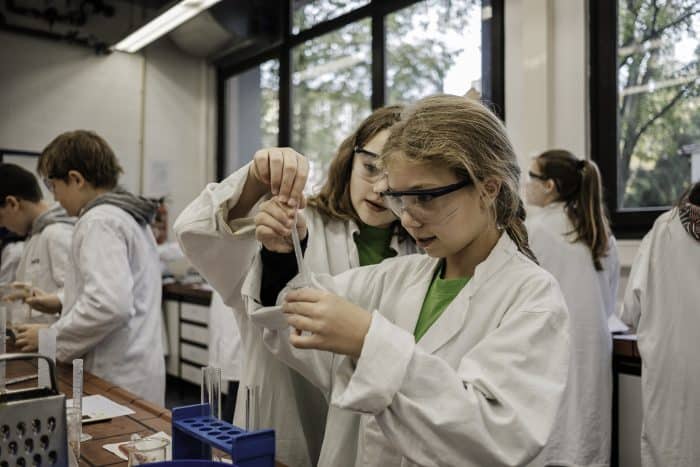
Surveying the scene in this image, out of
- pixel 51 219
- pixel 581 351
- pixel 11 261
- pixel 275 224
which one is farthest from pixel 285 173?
pixel 11 261

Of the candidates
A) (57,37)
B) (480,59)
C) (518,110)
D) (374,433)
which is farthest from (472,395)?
(57,37)

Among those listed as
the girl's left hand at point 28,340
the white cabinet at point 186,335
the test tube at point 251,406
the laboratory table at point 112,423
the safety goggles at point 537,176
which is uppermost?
the safety goggles at point 537,176

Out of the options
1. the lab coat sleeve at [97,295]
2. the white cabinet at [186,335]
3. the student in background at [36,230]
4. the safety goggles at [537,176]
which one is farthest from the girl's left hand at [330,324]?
the white cabinet at [186,335]

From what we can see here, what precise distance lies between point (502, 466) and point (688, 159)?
2.64 meters

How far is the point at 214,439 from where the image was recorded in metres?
0.83

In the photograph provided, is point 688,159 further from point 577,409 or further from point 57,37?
point 57,37

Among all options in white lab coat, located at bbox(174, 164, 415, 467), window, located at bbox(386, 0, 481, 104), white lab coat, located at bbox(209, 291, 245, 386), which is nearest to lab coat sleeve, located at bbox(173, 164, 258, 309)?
white lab coat, located at bbox(174, 164, 415, 467)

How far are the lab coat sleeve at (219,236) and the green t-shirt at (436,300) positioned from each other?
0.36 metres

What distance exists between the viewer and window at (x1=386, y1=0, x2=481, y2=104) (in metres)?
3.76

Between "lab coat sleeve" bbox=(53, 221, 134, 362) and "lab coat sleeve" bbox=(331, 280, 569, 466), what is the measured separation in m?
1.39

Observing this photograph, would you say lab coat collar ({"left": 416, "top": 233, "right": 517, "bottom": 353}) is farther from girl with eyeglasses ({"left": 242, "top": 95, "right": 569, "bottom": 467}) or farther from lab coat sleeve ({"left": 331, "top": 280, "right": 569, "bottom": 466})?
lab coat sleeve ({"left": 331, "top": 280, "right": 569, "bottom": 466})

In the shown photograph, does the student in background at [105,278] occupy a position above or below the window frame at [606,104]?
below

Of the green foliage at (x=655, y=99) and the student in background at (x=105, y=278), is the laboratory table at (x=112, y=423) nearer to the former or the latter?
the student in background at (x=105, y=278)

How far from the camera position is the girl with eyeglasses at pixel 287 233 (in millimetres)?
1116
